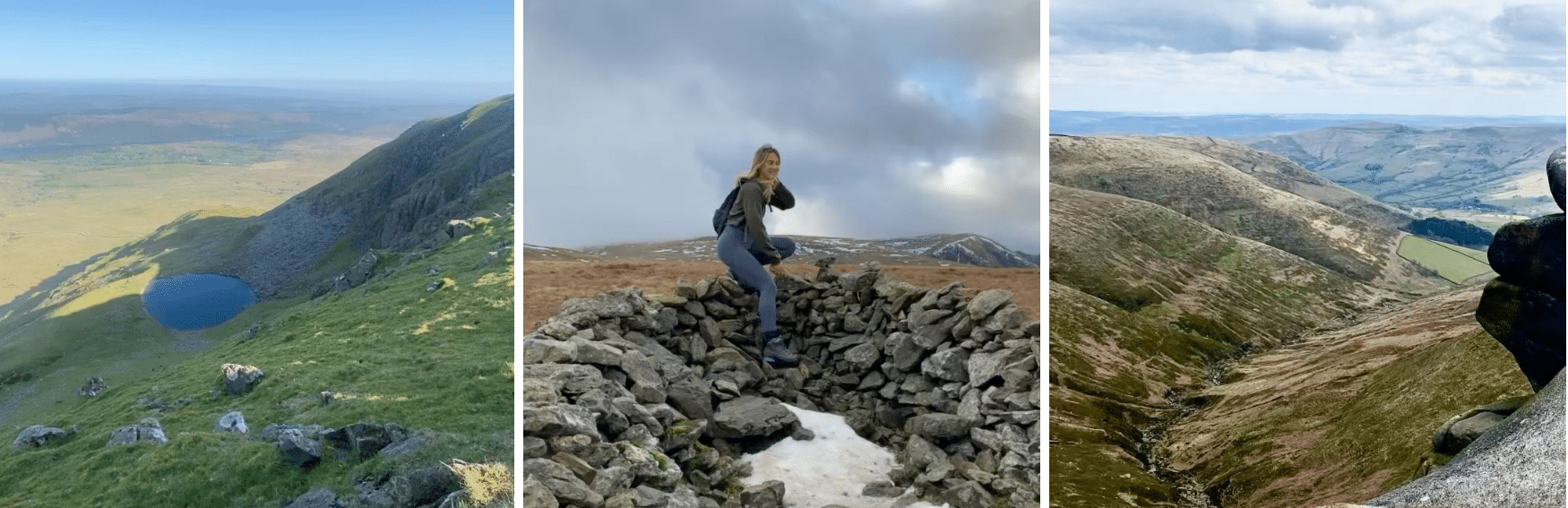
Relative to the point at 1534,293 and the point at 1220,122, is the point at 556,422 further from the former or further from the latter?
the point at 1220,122

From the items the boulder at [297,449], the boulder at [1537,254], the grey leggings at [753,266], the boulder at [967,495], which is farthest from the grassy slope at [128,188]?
the boulder at [1537,254]

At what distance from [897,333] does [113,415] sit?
3.78 meters

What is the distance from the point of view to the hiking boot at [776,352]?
395cm

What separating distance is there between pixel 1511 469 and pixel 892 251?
284 cm

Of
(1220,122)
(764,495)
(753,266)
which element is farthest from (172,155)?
(1220,122)

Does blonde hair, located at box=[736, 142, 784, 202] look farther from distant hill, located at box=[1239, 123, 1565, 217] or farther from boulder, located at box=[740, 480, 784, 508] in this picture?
distant hill, located at box=[1239, 123, 1565, 217]

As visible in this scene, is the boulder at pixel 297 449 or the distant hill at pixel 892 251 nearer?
the distant hill at pixel 892 251

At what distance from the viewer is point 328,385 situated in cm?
512

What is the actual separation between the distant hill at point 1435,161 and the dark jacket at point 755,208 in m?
4.30

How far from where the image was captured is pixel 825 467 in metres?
3.65

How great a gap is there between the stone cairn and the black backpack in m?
0.28

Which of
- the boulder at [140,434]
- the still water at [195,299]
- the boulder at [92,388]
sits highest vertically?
the still water at [195,299]

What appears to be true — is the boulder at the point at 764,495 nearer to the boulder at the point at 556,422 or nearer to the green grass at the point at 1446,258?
the boulder at the point at 556,422

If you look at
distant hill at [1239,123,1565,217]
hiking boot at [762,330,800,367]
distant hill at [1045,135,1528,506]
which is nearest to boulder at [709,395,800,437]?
hiking boot at [762,330,800,367]
